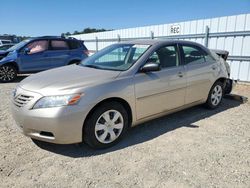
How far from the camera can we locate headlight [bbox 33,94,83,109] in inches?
111

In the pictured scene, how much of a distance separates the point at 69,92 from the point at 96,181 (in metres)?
1.14

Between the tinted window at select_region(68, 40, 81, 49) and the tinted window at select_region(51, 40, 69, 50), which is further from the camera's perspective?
the tinted window at select_region(68, 40, 81, 49)

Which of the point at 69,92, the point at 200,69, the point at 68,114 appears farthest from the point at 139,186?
the point at 200,69

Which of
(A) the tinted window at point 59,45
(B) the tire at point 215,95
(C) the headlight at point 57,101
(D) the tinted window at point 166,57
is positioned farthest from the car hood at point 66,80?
(A) the tinted window at point 59,45

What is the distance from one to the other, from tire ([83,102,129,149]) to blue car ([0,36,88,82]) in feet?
21.1

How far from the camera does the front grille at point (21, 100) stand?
2959mm

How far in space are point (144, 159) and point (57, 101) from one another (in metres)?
1.38

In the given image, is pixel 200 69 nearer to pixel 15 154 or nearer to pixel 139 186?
pixel 139 186

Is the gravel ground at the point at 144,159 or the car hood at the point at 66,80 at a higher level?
the car hood at the point at 66,80

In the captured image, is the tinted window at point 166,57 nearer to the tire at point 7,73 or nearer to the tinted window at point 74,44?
the tinted window at point 74,44

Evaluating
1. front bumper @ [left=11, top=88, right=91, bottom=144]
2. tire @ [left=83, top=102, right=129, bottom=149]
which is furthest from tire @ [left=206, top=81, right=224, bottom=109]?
front bumper @ [left=11, top=88, right=91, bottom=144]

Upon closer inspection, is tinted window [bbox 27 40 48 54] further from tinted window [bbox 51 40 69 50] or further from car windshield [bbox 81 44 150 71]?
car windshield [bbox 81 44 150 71]

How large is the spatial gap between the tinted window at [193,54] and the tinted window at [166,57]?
0.88 feet

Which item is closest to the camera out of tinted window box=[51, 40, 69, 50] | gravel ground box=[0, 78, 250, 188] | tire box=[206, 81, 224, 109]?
gravel ground box=[0, 78, 250, 188]
